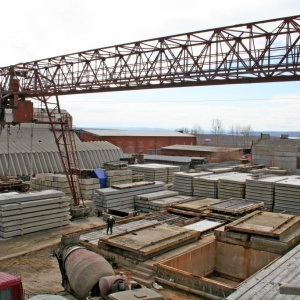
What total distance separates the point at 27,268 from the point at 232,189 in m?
11.9

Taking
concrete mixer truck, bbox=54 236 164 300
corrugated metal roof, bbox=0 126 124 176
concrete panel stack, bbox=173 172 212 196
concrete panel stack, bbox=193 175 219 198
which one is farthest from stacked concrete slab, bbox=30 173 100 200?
concrete mixer truck, bbox=54 236 164 300

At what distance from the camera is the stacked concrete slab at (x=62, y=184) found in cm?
2022

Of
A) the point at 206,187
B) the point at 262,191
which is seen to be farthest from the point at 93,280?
the point at 206,187

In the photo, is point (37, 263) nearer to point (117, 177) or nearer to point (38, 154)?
point (117, 177)

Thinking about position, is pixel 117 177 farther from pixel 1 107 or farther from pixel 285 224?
pixel 285 224

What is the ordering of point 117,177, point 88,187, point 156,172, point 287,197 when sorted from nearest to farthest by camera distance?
1. point 287,197
2. point 88,187
3. point 117,177
4. point 156,172

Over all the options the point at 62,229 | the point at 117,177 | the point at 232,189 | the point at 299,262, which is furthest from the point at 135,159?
the point at 299,262

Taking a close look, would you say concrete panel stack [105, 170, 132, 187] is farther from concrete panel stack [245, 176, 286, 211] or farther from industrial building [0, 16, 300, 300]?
concrete panel stack [245, 176, 286, 211]

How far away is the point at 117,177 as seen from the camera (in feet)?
73.0

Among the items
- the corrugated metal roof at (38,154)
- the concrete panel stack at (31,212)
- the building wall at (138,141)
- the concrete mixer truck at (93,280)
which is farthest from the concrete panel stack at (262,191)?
the building wall at (138,141)

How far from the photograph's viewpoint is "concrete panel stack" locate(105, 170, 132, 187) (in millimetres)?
21953

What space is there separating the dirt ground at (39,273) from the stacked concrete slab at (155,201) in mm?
6032

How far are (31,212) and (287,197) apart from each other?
12.3m

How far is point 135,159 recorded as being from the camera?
110 feet
